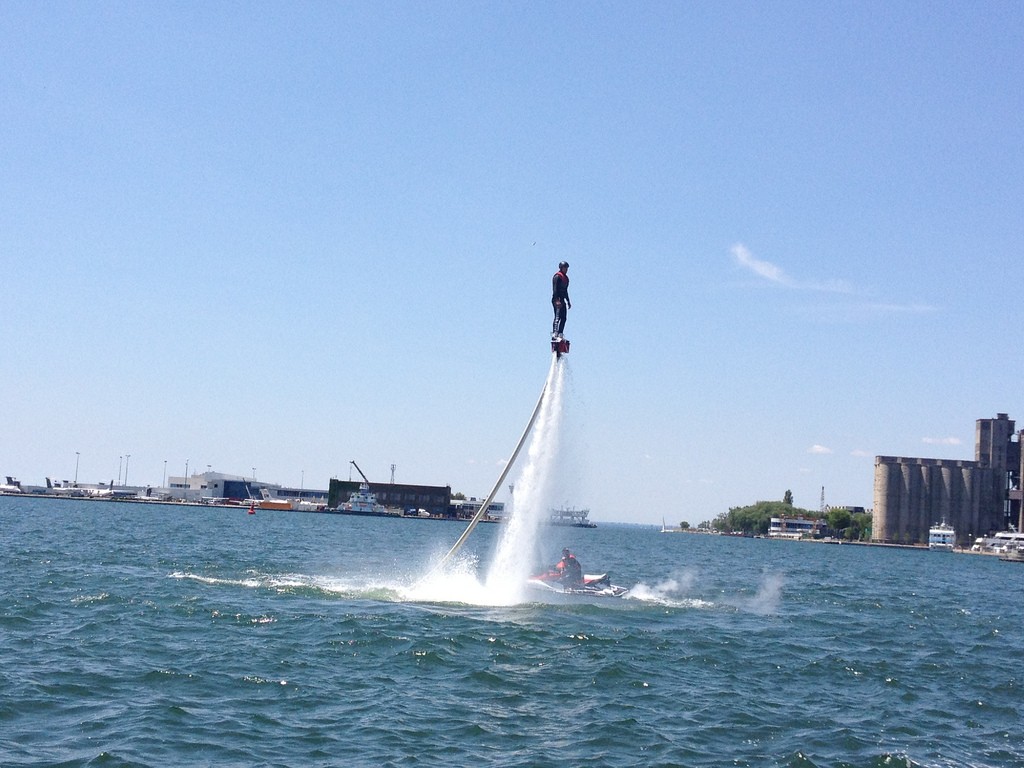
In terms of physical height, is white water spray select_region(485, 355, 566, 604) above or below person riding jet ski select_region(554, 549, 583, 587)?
above

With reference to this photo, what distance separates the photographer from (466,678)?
23.6m

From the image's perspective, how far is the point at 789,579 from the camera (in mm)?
69438

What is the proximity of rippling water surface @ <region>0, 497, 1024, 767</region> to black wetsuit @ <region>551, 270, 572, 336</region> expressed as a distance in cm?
858

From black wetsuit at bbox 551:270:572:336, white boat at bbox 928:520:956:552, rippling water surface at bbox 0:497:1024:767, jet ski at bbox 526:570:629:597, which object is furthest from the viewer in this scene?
white boat at bbox 928:520:956:552

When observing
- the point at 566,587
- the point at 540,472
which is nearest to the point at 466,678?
the point at 540,472

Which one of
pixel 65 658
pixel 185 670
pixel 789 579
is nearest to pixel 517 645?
pixel 185 670

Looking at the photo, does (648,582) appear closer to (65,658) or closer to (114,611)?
(114,611)

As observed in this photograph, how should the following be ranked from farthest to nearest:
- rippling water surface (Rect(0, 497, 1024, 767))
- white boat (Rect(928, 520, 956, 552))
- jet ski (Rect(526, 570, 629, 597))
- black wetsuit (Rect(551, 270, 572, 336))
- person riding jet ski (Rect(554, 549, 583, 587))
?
white boat (Rect(928, 520, 956, 552)) < person riding jet ski (Rect(554, 549, 583, 587)) < jet ski (Rect(526, 570, 629, 597)) < black wetsuit (Rect(551, 270, 572, 336)) < rippling water surface (Rect(0, 497, 1024, 767))

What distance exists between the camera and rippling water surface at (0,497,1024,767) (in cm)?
1816

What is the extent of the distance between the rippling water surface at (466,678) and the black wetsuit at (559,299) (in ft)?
28.2

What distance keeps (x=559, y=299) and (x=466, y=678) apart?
1430 cm

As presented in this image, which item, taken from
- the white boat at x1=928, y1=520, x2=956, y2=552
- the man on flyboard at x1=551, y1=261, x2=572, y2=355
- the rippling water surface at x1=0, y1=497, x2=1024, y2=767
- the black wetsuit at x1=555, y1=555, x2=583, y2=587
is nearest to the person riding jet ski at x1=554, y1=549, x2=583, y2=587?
the black wetsuit at x1=555, y1=555, x2=583, y2=587

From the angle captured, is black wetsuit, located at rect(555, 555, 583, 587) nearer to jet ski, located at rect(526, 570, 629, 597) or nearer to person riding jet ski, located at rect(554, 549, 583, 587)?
person riding jet ski, located at rect(554, 549, 583, 587)

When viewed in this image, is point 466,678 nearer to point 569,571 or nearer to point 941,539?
point 569,571
